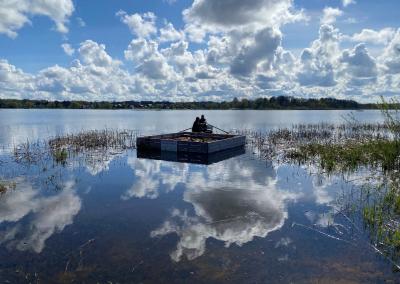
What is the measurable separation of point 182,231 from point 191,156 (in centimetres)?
1202

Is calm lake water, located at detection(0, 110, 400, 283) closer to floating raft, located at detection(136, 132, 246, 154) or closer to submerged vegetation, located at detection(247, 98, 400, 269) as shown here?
submerged vegetation, located at detection(247, 98, 400, 269)

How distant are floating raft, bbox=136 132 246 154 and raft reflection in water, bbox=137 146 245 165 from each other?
0.23 meters

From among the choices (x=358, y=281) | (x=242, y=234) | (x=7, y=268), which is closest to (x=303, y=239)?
(x=242, y=234)

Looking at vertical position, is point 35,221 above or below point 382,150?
below

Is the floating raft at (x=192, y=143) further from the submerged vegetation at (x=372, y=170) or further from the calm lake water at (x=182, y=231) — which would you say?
the calm lake water at (x=182, y=231)

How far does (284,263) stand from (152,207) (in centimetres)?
476

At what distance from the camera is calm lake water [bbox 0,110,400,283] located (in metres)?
6.63

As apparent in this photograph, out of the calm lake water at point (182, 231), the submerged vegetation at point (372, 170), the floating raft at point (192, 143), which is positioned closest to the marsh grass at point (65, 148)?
the floating raft at point (192, 143)

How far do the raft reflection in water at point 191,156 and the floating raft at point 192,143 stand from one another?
229 mm

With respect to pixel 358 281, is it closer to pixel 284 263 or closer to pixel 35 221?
pixel 284 263

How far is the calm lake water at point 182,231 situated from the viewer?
6629 mm

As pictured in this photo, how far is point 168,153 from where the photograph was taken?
863 inches

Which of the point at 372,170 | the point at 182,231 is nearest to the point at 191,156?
the point at 372,170

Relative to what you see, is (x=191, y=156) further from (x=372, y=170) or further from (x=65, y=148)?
(x=372, y=170)
